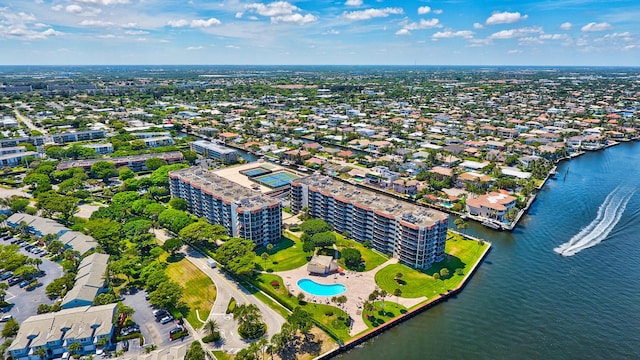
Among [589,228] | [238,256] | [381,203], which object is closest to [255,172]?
[381,203]

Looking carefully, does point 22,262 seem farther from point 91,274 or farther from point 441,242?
point 441,242

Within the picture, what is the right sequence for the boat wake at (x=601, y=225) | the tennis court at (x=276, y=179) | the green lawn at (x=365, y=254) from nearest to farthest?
the green lawn at (x=365, y=254), the boat wake at (x=601, y=225), the tennis court at (x=276, y=179)

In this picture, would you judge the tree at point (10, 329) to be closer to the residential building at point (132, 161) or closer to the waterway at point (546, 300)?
the waterway at point (546, 300)

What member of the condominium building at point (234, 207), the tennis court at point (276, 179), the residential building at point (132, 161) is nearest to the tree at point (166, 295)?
the condominium building at point (234, 207)

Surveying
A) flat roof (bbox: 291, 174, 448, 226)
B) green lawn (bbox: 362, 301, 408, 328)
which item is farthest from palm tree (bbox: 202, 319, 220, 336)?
flat roof (bbox: 291, 174, 448, 226)

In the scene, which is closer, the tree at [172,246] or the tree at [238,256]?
the tree at [238,256]

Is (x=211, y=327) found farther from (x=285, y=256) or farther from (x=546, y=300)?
(x=546, y=300)

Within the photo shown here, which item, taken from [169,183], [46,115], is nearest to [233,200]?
[169,183]
